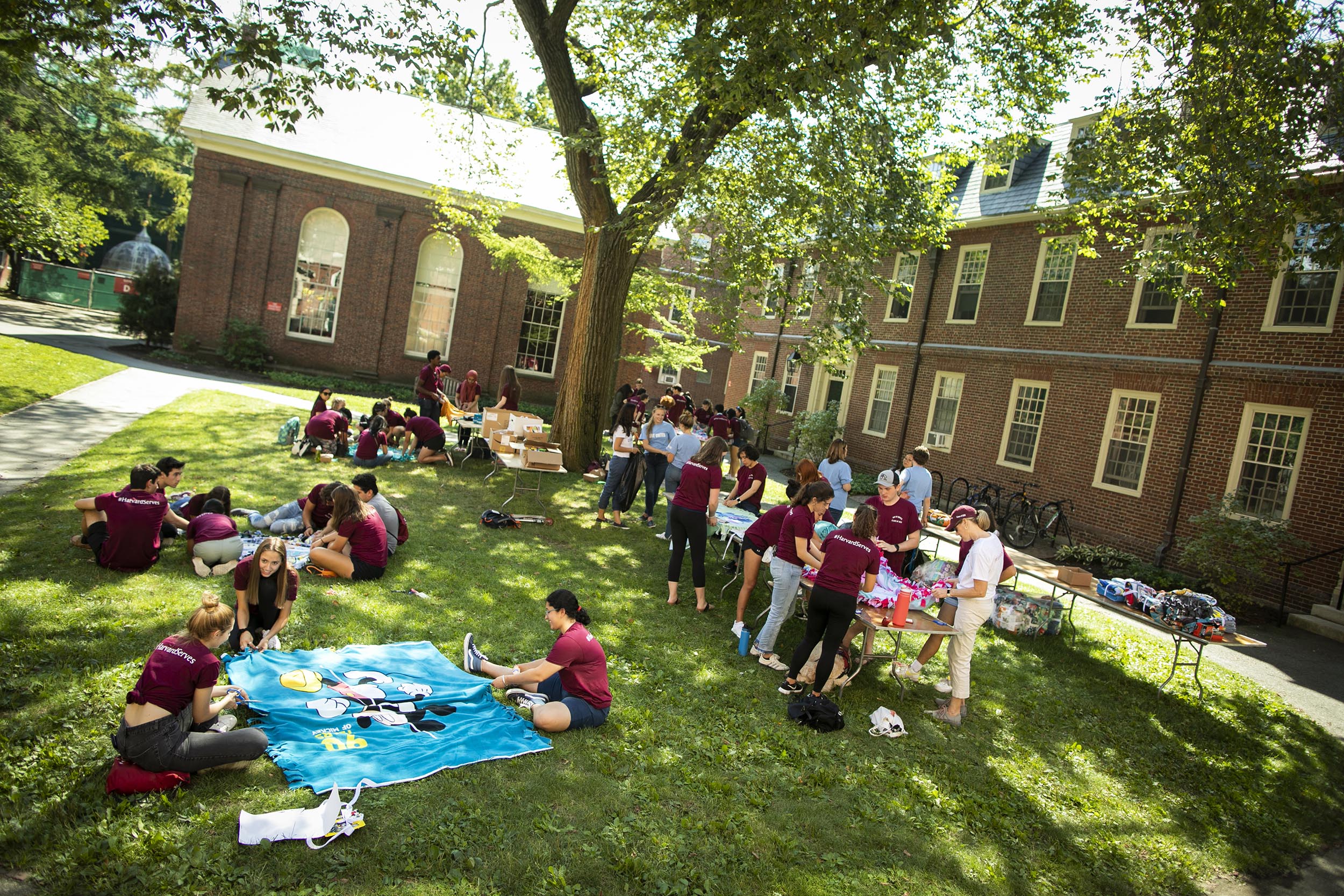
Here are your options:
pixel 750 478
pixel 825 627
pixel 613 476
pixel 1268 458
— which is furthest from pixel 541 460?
pixel 1268 458

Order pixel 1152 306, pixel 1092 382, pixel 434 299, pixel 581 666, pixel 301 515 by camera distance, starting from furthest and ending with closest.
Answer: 1. pixel 434 299
2. pixel 1092 382
3. pixel 1152 306
4. pixel 301 515
5. pixel 581 666

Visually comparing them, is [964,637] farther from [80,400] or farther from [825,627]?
[80,400]

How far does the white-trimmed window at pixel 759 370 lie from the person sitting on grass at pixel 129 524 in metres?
25.5

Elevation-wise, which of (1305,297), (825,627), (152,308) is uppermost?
(1305,297)

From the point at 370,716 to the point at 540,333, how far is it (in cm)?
2394

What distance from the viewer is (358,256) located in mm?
26125

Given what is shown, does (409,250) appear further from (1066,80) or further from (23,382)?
(1066,80)

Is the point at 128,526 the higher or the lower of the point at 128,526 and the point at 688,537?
the lower

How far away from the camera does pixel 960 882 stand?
4996 mm

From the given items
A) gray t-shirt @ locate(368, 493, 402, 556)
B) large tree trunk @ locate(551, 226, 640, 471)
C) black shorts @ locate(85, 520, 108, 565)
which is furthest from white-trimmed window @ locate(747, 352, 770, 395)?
black shorts @ locate(85, 520, 108, 565)

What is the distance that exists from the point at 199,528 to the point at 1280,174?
12.9m

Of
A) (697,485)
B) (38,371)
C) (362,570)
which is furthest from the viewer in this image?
(38,371)

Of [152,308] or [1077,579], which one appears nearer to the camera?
[1077,579]

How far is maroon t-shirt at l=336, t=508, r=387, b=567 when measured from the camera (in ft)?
26.5
